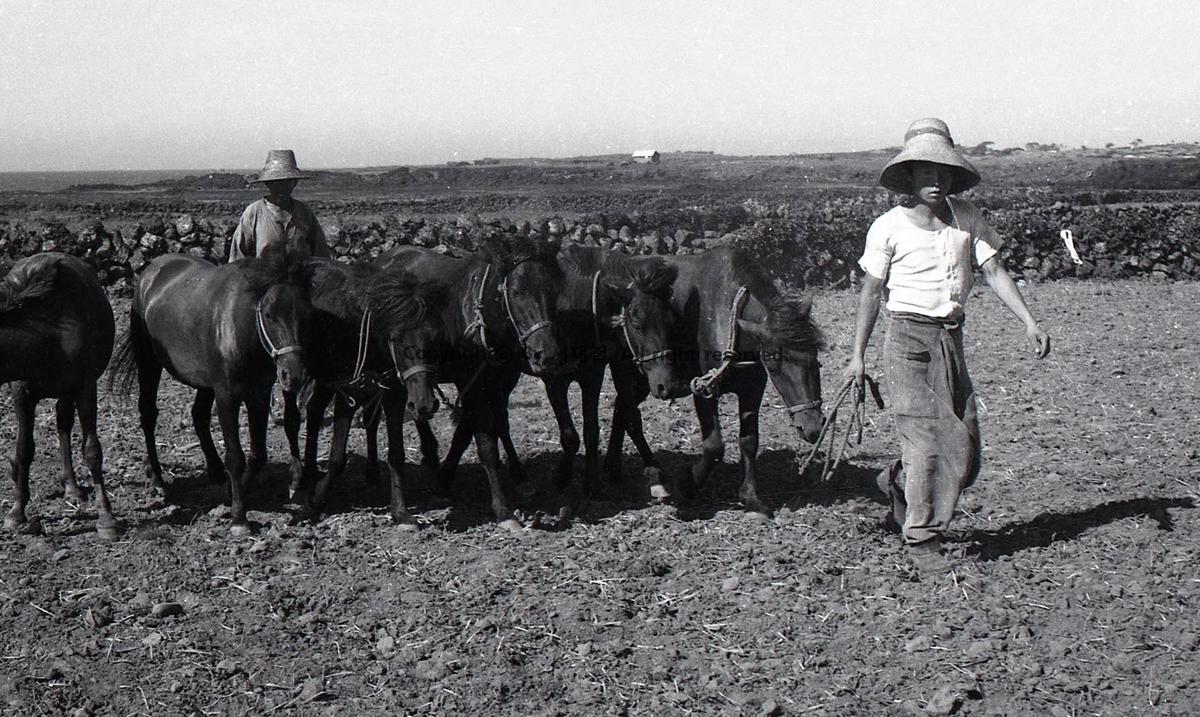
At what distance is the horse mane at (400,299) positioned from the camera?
21.6 ft

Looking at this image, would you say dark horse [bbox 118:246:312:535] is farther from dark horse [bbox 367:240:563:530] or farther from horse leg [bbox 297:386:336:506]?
dark horse [bbox 367:240:563:530]

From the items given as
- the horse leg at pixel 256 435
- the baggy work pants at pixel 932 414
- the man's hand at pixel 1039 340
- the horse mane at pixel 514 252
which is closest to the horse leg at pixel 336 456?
the horse leg at pixel 256 435

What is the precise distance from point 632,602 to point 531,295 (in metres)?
2.10

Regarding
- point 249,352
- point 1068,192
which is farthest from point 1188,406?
point 1068,192

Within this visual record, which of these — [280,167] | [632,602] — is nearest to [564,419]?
[632,602]

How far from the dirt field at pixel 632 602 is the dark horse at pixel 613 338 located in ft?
1.74

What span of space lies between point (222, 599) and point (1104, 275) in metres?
19.8

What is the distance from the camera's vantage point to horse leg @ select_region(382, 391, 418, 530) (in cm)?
681

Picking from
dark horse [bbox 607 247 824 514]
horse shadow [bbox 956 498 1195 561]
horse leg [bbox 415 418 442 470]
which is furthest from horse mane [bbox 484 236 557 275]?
horse shadow [bbox 956 498 1195 561]

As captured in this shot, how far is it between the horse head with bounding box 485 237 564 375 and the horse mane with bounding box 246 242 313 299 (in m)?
1.20

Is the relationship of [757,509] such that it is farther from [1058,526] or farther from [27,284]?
[27,284]

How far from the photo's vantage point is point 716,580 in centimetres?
579

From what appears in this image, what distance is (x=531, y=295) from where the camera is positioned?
6625 millimetres

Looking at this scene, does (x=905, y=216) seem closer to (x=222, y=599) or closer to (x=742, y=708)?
(x=742, y=708)
